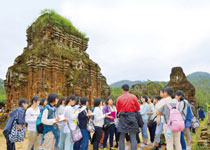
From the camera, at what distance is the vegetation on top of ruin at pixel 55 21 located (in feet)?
52.0

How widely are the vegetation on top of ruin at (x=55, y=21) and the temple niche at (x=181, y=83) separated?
10910 millimetres

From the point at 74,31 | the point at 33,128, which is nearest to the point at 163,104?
the point at 33,128

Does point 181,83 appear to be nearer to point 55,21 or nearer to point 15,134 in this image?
point 55,21

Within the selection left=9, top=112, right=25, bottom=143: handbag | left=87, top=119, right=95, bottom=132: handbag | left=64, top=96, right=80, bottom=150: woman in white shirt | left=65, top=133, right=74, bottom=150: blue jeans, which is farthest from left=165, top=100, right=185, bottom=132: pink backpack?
left=9, top=112, right=25, bottom=143: handbag

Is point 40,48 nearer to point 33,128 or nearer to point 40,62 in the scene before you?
point 40,62

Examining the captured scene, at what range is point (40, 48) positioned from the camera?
14195 mm

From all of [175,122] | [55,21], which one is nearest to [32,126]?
[175,122]

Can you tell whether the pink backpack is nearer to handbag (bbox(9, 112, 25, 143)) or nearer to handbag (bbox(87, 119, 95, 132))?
handbag (bbox(87, 119, 95, 132))

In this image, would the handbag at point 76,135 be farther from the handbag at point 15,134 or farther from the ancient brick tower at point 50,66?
the ancient brick tower at point 50,66

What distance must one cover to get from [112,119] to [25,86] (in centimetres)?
1000

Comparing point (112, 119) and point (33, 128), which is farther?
point (112, 119)

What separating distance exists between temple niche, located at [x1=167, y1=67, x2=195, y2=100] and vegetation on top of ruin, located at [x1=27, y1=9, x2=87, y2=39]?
35.8 ft

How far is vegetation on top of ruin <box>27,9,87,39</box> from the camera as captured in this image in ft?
52.0

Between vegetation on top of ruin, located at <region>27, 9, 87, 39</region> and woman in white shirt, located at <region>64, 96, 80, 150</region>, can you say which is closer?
woman in white shirt, located at <region>64, 96, 80, 150</region>
